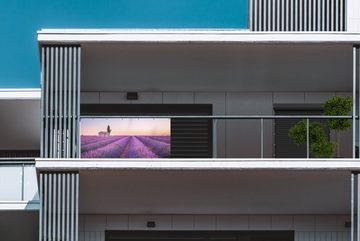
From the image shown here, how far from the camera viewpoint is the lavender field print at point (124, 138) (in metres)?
21.3

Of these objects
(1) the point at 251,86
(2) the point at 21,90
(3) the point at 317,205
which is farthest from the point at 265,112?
(2) the point at 21,90

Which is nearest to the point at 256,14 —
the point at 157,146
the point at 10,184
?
the point at 157,146

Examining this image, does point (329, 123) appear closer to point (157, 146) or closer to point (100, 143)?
point (157, 146)

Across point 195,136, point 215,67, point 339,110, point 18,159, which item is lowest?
point 18,159

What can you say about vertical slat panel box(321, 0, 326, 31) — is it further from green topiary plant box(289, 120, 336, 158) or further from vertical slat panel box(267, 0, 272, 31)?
green topiary plant box(289, 120, 336, 158)

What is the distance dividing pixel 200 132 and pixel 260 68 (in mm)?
2690

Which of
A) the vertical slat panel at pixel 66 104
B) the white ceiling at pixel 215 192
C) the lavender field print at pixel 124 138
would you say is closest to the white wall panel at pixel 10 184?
the white ceiling at pixel 215 192

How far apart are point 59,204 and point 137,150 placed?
2.14 meters

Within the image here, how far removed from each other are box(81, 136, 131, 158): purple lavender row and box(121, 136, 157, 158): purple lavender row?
0.10m

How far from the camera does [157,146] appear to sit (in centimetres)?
2194

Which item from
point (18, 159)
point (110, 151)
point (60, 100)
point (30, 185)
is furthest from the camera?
point (18, 159)

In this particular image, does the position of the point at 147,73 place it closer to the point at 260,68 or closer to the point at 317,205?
the point at 260,68

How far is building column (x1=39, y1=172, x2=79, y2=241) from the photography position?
66.0ft

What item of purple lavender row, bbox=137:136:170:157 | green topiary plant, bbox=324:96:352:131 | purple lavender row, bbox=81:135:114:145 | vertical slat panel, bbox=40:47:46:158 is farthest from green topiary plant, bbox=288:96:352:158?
vertical slat panel, bbox=40:47:46:158
